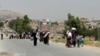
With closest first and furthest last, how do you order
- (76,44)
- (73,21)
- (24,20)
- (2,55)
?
(2,55)
(76,44)
(73,21)
(24,20)

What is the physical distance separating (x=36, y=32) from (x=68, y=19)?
57.6m

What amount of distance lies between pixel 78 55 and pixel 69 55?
0.54 meters

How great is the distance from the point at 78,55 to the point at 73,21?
6874 cm

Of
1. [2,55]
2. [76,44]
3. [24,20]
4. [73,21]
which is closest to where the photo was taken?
[2,55]

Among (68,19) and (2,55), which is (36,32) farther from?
(68,19)

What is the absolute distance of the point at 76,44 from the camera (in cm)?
3816

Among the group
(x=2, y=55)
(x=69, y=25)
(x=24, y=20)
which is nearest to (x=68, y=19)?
(x=69, y=25)

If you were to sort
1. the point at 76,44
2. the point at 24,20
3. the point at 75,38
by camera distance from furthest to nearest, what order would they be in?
the point at 24,20, the point at 76,44, the point at 75,38

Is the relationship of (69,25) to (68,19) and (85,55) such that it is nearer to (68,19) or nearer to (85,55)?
(68,19)

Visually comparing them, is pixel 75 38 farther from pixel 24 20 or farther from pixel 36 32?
pixel 24 20

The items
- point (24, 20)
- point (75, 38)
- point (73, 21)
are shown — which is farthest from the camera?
point (24, 20)

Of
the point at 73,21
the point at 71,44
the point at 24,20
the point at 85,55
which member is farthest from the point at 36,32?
the point at 24,20

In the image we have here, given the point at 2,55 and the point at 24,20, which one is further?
the point at 24,20

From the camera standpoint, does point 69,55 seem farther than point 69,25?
No
